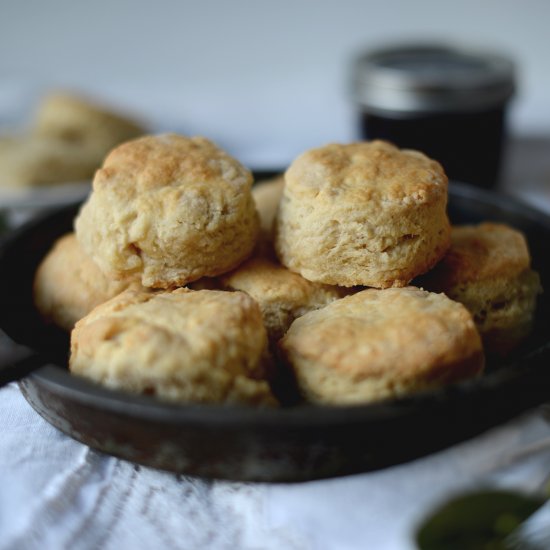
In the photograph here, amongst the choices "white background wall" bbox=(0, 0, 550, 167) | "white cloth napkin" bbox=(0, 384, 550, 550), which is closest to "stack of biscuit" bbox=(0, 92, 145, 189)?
"white background wall" bbox=(0, 0, 550, 167)

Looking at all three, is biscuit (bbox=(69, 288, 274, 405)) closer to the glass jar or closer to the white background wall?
the glass jar

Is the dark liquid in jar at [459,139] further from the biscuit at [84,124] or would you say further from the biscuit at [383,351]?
the biscuit at [383,351]

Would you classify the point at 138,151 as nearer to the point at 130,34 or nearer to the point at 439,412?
the point at 439,412

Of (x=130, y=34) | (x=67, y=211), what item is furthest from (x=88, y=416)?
(x=130, y=34)

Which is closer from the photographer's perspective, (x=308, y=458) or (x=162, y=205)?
(x=308, y=458)

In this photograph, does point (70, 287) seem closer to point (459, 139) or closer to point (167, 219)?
point (167, 219)

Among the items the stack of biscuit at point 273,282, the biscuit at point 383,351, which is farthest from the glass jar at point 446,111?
the biscuit at point 383,351
